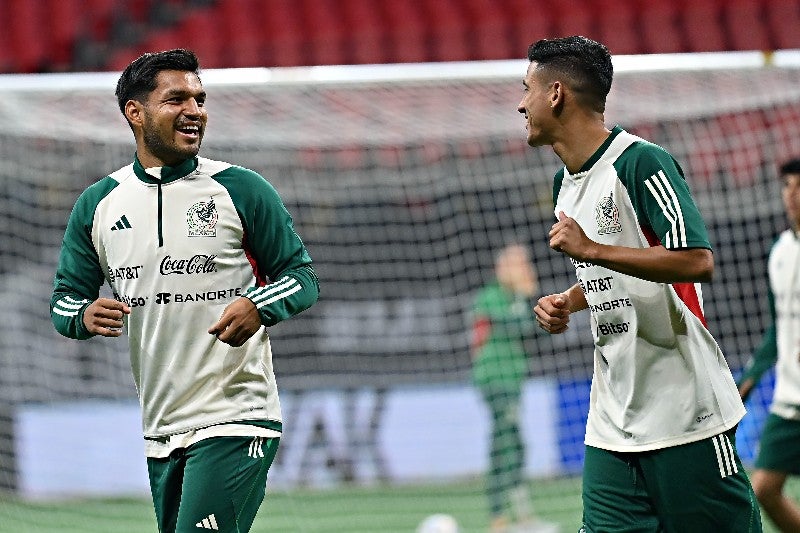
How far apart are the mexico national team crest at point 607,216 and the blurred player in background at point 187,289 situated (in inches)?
34.0

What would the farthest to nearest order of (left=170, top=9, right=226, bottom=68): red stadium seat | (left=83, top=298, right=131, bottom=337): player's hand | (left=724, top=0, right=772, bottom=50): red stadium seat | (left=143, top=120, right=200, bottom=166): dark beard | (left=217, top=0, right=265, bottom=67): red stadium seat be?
(left=170, top=9, right=226, bottom=68): red stadium seat, (left=217, top=0, right=265, bottom=67): red stadium seat, (left=724, top=0, right=772, bottom=50): red stadium seat, (left=143, top=120, right=200, bottom=166): dark beard, (left=83, top=298, right=131, bottom=337): player's hand

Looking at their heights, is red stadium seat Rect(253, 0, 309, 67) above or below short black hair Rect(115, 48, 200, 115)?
above

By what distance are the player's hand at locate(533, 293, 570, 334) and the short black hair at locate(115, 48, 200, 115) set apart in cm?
129

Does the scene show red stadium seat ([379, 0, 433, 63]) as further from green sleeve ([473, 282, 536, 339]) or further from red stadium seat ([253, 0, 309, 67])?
green sleeve ([473, 282, 536, 339])

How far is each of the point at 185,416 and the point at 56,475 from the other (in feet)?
17.1

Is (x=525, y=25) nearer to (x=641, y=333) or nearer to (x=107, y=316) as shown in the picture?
(x=641, y=333)

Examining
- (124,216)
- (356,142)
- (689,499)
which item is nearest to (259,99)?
(356,142)

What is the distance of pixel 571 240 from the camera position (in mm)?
3361

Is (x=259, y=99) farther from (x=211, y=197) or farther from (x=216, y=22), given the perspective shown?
(x=216, y=22)

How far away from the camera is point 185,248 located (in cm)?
381

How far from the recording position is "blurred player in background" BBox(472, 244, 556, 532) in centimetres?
816

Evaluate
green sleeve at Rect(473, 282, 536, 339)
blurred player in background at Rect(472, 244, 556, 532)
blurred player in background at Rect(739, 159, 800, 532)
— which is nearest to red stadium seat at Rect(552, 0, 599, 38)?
blurred player in background at Rect(472, 244, 556, 532)

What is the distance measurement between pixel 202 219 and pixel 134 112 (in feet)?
1.42

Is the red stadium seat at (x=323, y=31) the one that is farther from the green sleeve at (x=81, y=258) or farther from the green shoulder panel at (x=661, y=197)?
the green shoulder panel at (x=661, y=197)
